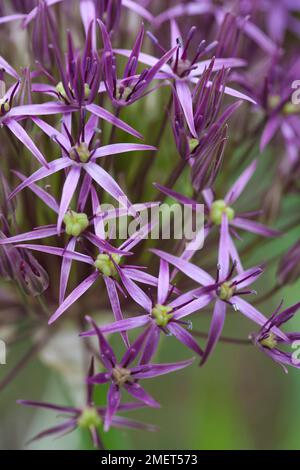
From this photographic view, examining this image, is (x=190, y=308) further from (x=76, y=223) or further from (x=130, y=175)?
(x=130, y=175)

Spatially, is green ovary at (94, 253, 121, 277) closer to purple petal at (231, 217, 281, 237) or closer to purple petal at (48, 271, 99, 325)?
purple petal at (48, 271, 99, 325)

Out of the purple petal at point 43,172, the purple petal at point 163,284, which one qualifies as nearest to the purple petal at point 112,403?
the purple petal at point 163,284

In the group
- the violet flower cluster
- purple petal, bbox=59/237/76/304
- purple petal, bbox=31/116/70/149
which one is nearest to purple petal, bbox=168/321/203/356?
the violet flower cluster

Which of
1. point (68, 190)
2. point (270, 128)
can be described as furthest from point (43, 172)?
point (270, 128)

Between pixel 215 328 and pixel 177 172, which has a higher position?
pixel 177 172

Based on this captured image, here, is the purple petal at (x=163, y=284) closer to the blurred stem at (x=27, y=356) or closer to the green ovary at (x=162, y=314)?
the green ovary at (x=162, y=314)
